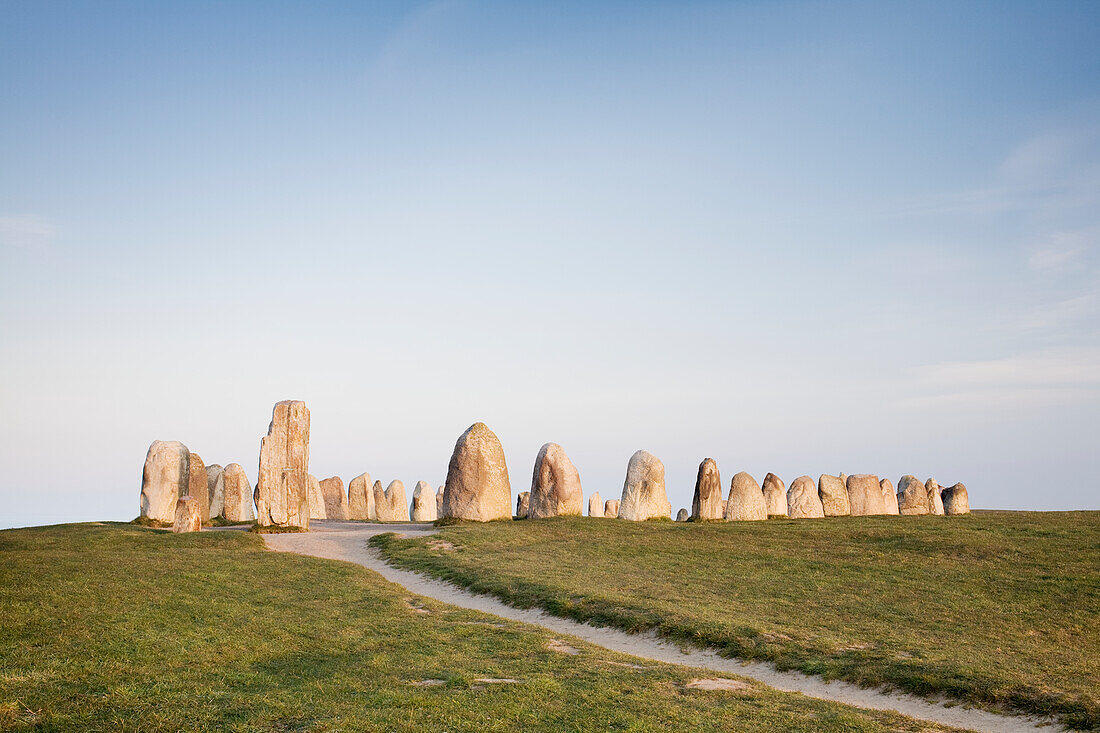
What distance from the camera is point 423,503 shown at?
140 feet

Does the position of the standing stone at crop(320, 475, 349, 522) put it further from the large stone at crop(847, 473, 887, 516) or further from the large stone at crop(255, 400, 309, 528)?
the large stone at crop(847, 473, 887, 516)

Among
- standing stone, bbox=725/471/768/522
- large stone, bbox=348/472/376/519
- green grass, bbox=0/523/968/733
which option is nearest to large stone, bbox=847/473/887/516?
standing stone, bbox=725/471/768/522

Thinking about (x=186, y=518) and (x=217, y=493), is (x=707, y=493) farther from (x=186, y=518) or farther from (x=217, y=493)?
(x=217, y=493)

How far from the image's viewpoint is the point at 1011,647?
1368cm

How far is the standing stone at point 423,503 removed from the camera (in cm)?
4253

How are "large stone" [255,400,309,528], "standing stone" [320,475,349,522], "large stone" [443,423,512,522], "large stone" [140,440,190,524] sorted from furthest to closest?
"standing stone" [320,475,349,522]
"large stone" [140,440,190,524]
"large stone" [443,423,512,522]
"large stone" [255,400,309,528]

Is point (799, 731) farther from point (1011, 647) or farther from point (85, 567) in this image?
point (85, 567)

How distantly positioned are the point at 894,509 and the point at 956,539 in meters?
14.3

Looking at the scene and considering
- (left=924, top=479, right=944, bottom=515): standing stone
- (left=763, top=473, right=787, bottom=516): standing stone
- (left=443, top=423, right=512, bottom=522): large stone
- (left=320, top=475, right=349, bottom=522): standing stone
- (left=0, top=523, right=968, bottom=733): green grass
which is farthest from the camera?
(left=320, top=475, right=349, bottom=522): standing stone

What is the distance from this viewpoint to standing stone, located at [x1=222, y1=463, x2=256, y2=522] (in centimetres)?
3594

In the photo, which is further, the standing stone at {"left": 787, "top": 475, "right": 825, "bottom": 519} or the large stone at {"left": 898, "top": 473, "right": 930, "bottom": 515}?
the large stone at {"left": 898, "top": 473, "right": 930, "bottom": 515}

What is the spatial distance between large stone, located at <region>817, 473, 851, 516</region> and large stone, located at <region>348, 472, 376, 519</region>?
2266cm

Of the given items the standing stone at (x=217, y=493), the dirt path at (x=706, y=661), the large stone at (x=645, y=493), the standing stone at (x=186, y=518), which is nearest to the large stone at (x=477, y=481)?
the large stone at (x=645, y=493)

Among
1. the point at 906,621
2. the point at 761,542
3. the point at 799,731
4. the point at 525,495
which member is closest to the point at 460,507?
the point at 761,542
